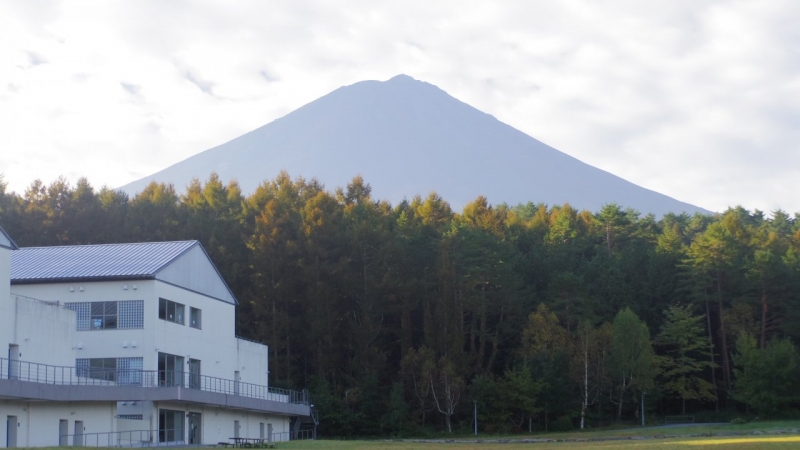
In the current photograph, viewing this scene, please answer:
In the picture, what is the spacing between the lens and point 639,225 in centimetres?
9812

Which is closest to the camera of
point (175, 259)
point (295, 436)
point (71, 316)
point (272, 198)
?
point (71, 316)

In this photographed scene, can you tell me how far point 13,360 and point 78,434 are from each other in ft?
15.4

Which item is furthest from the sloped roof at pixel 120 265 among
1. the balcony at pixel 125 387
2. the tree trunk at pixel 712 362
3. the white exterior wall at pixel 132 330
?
the tree trunk at pixel 712 362

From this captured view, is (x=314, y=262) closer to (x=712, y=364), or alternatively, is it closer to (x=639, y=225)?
(x=712, y=364)

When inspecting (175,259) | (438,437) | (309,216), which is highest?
(309,216)

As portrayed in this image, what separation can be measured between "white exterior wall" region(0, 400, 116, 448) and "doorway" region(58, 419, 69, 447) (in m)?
0.13

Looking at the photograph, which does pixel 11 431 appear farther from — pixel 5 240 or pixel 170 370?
pixel 170 370

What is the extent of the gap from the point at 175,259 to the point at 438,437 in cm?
2290

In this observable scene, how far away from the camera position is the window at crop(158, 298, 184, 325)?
157 ft

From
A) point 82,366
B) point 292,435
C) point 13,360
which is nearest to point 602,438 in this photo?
point 292,435

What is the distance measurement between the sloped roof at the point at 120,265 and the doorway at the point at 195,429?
673cm

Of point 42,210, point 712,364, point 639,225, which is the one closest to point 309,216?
point 42,210

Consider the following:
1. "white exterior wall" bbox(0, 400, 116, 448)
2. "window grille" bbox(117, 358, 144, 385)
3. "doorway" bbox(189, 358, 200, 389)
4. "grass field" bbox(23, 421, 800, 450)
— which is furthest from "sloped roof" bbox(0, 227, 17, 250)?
"grass field" bbox(23, 421, 800, 450)

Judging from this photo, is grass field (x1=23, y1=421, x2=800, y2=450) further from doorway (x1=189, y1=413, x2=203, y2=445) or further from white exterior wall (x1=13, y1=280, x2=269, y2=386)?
white exterior wall (x1=13, y1=280, x2=269, y2=386)
